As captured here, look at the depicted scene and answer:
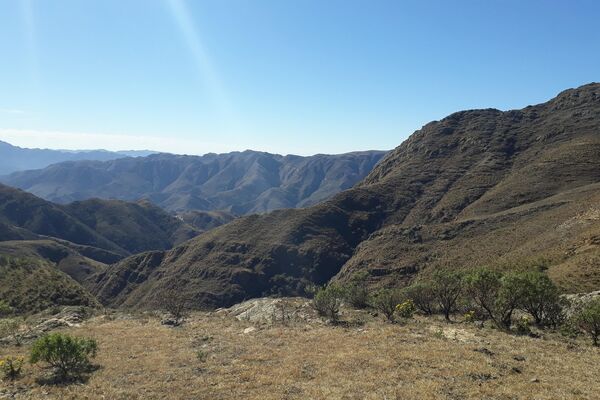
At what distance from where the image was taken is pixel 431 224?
322 feet

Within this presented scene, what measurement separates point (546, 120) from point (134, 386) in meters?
163

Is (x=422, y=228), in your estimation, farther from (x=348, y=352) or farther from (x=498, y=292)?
(x=348, y=352)

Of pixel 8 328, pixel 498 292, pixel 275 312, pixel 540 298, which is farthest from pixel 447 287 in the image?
pixel 8 328

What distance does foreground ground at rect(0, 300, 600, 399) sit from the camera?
589 inches

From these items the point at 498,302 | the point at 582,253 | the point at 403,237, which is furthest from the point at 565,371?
the point at 403,237

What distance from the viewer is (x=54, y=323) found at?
3341 centimetres

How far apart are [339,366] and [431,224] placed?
85.7 meters

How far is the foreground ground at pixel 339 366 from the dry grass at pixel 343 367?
0.15 ft

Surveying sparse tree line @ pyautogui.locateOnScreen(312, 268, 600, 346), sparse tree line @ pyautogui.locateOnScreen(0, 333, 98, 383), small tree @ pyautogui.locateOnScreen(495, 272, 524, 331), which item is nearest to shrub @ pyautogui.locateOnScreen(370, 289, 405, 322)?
sparse tree line @ pyautogui.locateOnScreen(312, 268, 600, 346)

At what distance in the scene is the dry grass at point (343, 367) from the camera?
1494 cm

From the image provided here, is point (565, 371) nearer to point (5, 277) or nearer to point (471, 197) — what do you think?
point (5, 277)

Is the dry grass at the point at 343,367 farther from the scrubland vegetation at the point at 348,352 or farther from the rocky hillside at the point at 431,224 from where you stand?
the rocky hillside at the point at 431,224

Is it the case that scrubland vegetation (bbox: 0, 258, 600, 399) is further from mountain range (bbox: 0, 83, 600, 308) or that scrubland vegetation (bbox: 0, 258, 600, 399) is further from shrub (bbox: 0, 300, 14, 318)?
mountain range (bbox: 0, 83, 600, 308)

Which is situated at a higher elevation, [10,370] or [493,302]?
[493,302]
